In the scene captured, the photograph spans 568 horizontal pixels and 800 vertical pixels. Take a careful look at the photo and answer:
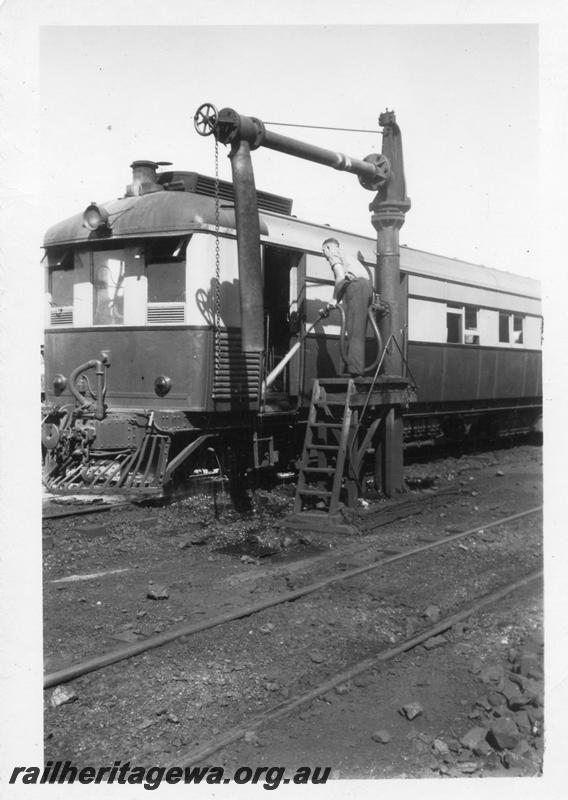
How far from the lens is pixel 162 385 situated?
862cm

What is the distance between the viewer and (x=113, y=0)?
4.88m

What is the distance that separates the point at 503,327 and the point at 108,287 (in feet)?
28.1

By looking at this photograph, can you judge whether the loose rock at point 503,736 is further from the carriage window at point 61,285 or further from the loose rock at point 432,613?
the carriage window at point 61,285

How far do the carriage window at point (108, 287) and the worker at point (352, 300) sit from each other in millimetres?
2526

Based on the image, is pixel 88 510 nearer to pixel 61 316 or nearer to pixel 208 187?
pixel 61 316

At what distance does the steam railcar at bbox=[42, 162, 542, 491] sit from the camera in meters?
8.49

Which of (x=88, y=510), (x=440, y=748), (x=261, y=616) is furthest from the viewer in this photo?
(x=88, y=510)

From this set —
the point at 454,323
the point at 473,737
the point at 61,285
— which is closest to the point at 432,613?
the point at 473,737

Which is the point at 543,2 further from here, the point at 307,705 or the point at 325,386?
the point at 325,386

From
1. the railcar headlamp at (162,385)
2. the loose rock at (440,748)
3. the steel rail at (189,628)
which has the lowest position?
the loose rock at (440,748)

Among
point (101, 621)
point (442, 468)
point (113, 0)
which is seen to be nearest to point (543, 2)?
point (113, 0)

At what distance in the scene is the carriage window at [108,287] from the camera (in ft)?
29.6

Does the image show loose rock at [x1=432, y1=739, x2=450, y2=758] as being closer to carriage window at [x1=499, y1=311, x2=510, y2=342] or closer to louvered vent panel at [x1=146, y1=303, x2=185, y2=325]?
louvered vent panel at [x1=146, y1=303, x2=185, y2=325]

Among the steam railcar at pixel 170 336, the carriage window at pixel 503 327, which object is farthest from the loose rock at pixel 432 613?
the carriage window at pixel 503 327
